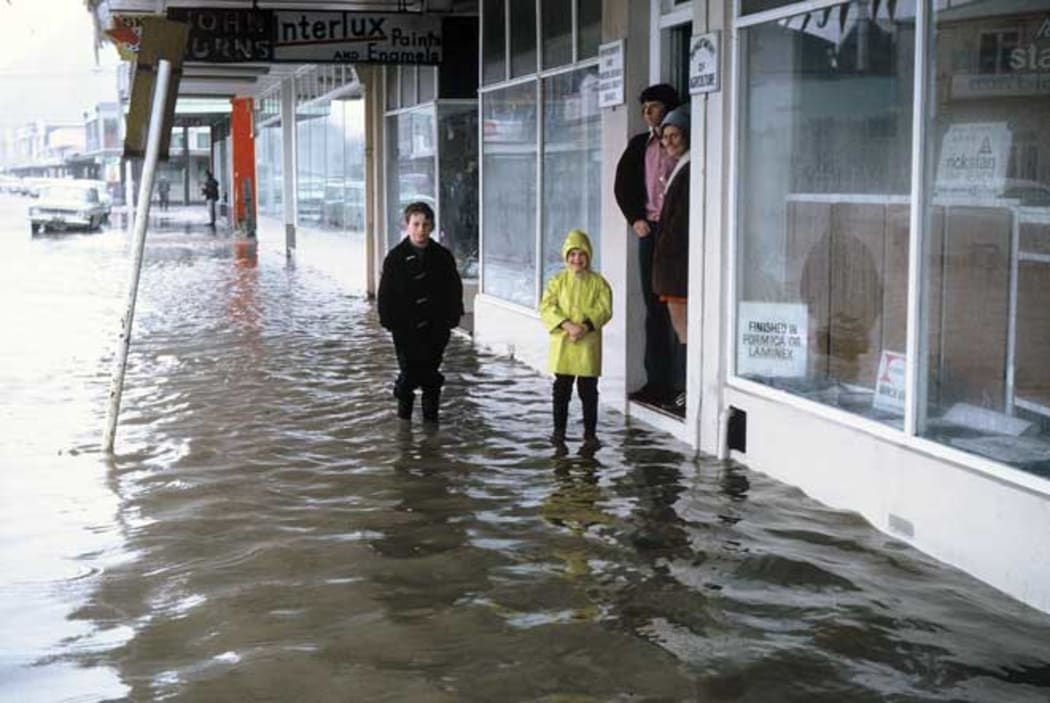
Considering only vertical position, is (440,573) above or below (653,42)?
below

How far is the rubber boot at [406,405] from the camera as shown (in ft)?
32.8

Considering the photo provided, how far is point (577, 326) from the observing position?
896 centimetres

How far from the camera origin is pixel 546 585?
596 cm

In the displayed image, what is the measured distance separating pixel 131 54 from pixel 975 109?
13.8 metres

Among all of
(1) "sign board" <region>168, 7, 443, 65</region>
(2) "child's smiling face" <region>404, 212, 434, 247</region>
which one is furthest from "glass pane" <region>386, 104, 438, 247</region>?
(2) "child's smiling face" <region>404, 212, 434, 247</region>

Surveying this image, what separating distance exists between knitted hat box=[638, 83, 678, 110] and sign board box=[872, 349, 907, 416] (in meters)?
3.05

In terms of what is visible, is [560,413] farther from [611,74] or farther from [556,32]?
[556,32]

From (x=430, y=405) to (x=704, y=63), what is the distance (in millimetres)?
3092

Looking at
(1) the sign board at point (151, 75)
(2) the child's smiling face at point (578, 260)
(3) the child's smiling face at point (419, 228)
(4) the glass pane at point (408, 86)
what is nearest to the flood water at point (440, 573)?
(2) the child's smiling face at point (578, 260)

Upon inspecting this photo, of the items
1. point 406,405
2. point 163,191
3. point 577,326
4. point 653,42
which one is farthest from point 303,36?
point 163,191

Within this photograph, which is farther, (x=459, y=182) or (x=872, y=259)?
(x=459, y=182)

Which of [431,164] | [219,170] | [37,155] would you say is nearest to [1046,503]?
[431,164]

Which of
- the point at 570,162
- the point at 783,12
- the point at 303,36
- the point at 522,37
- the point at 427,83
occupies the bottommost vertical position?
the point at 570,162

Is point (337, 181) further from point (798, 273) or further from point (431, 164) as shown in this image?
point (798, 273)
